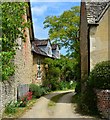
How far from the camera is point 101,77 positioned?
15711 mm

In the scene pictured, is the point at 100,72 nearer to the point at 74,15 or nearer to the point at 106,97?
the point at 106,97

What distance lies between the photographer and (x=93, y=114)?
640 inches

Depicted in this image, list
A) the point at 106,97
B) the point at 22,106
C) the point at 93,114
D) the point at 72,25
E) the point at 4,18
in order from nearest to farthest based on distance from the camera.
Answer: the point at 4,18 < the point at 106,97 < the point at 93,114 < the point at 22,106 < the point at 72,25

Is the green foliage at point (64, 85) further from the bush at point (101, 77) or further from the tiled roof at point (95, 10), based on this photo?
the bush at point (101, 77)

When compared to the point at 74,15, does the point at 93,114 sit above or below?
below

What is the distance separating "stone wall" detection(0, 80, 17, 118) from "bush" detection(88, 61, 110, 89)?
5.26 meters

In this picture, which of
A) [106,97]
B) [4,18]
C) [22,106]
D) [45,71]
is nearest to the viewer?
[4,18]

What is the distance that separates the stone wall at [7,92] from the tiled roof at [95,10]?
22.5 ft

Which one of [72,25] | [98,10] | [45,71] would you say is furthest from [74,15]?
[98,10]

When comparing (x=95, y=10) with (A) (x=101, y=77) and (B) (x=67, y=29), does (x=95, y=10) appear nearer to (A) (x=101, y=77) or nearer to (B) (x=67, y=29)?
(A) (x=101, y=77)

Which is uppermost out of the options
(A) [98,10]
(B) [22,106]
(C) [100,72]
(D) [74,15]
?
(D) [74,15]

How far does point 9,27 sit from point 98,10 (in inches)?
361

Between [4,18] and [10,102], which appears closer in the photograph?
[4,18]

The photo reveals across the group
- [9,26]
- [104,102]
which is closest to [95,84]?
[104,102]
